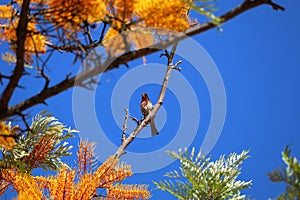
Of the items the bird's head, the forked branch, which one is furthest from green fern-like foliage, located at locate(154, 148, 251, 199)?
the bird's head

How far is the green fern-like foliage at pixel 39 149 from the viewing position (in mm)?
1074

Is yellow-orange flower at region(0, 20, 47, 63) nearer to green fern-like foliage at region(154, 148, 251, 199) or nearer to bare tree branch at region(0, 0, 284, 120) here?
bare tree branch at region(0, 0, 284, 120)

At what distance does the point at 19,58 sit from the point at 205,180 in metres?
0.58

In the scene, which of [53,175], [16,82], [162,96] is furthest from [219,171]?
[16,82]

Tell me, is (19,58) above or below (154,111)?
below

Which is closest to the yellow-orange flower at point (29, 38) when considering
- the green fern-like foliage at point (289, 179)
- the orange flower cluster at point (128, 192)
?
the green fern-like foliage at point (289, 179)

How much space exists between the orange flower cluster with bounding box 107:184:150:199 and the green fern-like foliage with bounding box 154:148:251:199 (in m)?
0.25

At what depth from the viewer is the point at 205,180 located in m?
0.95

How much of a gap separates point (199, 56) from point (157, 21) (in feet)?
1.39

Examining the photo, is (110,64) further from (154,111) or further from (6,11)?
(154,111)

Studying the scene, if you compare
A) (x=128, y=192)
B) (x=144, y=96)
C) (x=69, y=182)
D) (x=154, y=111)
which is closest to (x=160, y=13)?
(x=154, y=111)

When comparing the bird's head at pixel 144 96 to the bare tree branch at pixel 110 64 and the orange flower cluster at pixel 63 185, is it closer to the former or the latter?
the orange flower cluster at pixel 63 185

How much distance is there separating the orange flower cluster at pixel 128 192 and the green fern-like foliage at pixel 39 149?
17 centimetres

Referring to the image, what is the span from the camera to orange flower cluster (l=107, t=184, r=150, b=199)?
1.21 m
